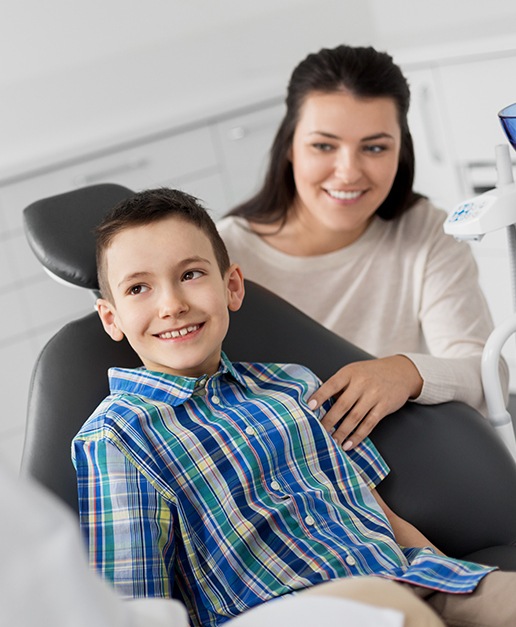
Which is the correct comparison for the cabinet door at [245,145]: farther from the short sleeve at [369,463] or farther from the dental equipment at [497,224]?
the short sleeve at [369,463]

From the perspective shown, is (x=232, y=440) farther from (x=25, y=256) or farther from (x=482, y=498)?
(x=25, y=256)

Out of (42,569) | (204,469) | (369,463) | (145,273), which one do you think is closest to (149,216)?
(145,273)

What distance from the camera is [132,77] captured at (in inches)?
140

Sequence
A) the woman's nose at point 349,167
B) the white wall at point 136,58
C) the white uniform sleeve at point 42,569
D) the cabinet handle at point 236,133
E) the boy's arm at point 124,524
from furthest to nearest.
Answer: the cabinet handle at point 236,133 → the white wall at point 136,58 → the woman's nose at point 349,167 → the boy's arm at point 124,524 → the white uniform sleeve at point 42,569

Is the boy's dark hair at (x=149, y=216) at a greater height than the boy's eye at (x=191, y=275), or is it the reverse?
the boy's dark hair at (x=149, y=216)

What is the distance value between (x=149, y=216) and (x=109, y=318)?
164 mm

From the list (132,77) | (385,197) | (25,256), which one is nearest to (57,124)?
(132,77)

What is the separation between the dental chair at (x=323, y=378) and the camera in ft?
4.70

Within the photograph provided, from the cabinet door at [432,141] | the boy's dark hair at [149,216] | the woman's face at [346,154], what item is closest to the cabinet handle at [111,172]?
the cabinet door at [432,141]

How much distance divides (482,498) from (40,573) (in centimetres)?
95

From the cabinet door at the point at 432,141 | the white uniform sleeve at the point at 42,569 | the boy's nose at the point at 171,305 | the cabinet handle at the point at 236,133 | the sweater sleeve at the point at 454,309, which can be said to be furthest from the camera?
the cabinet handle at the point at 236,133

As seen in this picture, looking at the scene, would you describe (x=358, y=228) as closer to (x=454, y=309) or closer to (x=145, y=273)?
(x=454, y=309)

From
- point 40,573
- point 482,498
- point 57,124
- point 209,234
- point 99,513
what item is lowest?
point 482,498

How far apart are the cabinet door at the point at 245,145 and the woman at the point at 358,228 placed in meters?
1.48
